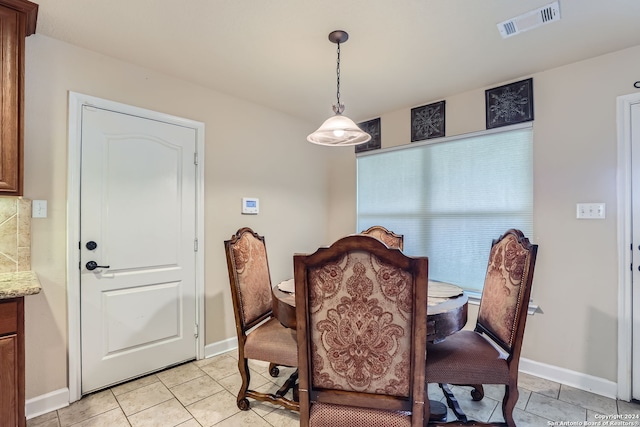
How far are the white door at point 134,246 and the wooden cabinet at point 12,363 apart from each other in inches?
28.8

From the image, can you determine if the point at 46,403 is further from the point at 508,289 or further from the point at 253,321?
the point at 508,289

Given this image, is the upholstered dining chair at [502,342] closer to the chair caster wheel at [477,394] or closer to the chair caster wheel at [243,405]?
the chair caster wheel at [477,394]

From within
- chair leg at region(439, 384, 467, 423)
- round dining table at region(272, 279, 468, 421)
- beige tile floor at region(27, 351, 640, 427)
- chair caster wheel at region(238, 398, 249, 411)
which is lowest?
beige tile floor at region(27, 351, 640, 427)

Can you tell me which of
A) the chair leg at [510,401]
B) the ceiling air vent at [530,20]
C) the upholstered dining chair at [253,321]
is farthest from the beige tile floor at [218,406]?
the ceiling air vent at [530,20]

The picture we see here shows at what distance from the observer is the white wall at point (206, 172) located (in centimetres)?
192

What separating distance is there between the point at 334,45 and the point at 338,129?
2.04 ft

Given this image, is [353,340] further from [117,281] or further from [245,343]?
[117,281]

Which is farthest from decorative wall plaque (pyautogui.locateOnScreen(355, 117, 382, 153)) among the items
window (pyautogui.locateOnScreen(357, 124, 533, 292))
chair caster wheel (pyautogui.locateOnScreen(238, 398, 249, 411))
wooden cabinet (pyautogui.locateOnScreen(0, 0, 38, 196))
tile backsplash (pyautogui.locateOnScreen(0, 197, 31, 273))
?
tile backsplash (pyautogui.locateOnScreen(0, 197, 31, 273))

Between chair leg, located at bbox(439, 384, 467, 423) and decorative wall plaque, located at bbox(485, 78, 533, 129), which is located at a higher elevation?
decorative wall plaque, located at bbox(485, 78, 533, 129)

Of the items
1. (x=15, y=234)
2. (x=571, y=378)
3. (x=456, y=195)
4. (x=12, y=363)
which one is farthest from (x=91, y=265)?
(x=571, y=378)

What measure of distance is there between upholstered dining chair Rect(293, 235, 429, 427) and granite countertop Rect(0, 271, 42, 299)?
3.95ft

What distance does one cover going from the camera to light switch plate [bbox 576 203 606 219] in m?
2.15

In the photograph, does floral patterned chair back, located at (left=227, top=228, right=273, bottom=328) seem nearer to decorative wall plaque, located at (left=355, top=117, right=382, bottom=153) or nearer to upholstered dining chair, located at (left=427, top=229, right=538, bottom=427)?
upholstered dining chair, located at (left=427, top=229, right=538, bottom=427)

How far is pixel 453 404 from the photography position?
1883mm
